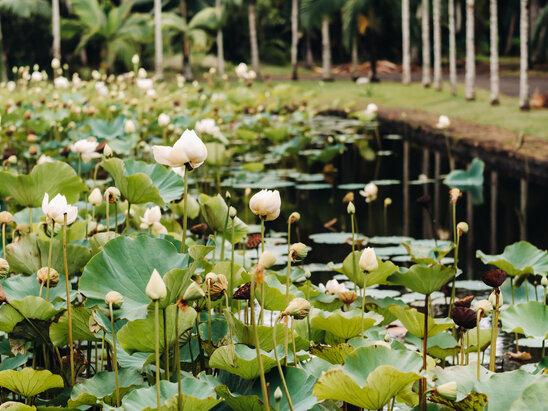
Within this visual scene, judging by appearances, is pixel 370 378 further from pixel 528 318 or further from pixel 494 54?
pixel 494 54

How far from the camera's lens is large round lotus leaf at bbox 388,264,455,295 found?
2.26 meters

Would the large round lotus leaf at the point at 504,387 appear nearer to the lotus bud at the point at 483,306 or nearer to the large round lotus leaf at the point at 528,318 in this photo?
the lotus bud at the point at 483,306

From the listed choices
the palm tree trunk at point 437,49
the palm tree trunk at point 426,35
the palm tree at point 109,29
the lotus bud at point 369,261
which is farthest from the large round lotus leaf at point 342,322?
the palm tree at point 109,29

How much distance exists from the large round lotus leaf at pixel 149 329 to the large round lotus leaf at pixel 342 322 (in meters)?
0.43

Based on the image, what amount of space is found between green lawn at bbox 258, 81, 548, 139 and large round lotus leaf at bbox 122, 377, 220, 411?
7.66 m

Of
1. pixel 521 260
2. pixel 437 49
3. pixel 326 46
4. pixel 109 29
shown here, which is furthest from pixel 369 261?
pixel 109 29

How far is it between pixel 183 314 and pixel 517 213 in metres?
4.54

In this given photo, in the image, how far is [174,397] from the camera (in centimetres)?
150

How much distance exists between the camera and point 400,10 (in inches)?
790

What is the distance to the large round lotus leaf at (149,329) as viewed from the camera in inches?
69.0

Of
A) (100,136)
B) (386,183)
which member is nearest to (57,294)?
(100,136)

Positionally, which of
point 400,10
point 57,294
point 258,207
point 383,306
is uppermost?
point 400,10

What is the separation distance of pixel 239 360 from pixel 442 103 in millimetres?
12359

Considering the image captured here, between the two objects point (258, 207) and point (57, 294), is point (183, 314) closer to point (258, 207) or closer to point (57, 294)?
point (258, 207)
